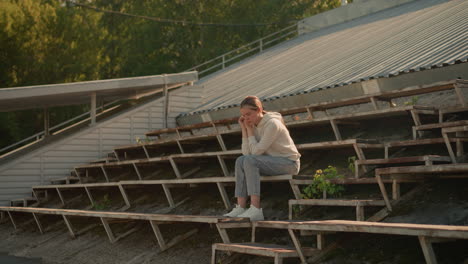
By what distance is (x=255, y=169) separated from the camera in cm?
573

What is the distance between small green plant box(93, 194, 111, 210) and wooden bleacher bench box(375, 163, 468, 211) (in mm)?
6346

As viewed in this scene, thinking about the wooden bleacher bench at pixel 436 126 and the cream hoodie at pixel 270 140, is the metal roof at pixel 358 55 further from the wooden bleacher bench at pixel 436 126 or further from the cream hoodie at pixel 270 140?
the cream hoodie at pixel 270 140

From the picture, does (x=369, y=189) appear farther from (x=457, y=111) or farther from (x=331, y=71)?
(x=331, y=71)

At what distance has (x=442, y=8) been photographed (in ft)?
44.1

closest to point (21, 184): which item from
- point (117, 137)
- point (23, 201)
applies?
point (23, 201)

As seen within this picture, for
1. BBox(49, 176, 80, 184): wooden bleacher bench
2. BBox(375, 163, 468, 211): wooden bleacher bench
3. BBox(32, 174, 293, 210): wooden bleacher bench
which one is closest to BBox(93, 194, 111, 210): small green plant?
BBox(32, 174, 293, 210): wooden bleacher bench

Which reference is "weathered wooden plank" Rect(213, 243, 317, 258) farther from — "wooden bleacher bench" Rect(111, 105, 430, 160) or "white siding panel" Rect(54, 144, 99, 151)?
"white siding panel" Rect(54, 144, 99, 151)

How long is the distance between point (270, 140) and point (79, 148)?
344 inches

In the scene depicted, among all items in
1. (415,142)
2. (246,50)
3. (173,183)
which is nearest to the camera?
(415,142)

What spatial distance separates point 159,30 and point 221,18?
14.1 feet

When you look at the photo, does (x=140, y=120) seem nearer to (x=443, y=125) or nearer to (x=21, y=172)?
(x=21, y=172)

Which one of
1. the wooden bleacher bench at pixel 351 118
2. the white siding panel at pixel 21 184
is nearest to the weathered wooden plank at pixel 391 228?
the wooden bleacher bench at pixel 351 118

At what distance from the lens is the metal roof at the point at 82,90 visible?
481 inches

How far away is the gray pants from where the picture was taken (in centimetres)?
570
